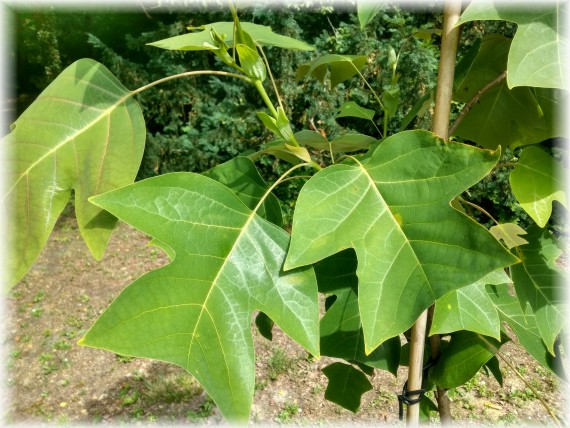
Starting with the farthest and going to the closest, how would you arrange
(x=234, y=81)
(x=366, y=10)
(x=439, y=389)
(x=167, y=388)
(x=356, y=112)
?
1. (x=234, y=81)
2. (x=167, y=388)
3. (x=356, y=112)
4. (x=439, y=389)
5. (x=366, y=10)

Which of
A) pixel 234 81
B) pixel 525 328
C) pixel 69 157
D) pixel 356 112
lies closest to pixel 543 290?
pixel 525 328

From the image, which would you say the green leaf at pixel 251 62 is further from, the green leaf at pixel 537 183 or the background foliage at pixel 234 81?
the background foliage at pixel 234 81

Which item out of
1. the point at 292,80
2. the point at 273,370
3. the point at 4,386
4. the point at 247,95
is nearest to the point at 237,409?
the point at 273,370

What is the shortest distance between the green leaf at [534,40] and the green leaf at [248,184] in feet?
1.35

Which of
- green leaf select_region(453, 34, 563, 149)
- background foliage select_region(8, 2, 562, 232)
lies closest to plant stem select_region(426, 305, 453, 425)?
green leaf select_region(453, 34, 563, 149)

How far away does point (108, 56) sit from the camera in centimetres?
553

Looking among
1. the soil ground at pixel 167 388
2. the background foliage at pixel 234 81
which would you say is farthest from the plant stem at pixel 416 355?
the background foliage at pixel 234 81

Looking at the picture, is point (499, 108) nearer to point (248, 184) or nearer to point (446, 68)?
point (446, 68)

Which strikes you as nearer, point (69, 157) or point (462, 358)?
point (69, 157)

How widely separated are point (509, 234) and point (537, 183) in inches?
6.6

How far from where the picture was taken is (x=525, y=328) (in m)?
1.01

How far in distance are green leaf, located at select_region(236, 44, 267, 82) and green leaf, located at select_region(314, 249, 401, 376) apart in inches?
14.4

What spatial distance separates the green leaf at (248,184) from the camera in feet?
2.94

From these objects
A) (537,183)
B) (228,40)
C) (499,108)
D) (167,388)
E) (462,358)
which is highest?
(228,40)
